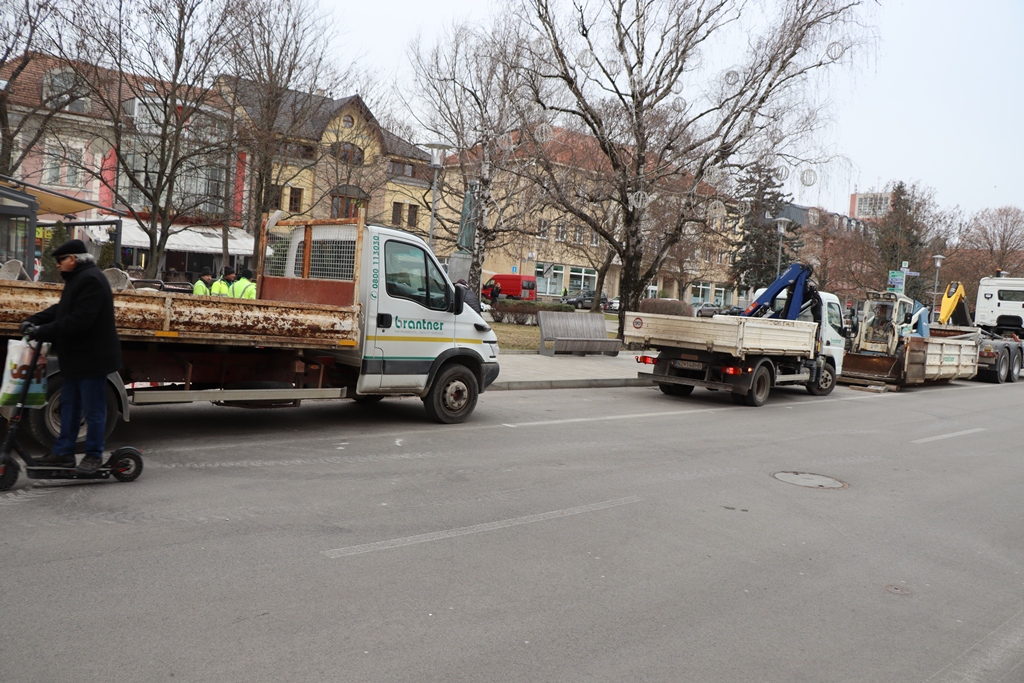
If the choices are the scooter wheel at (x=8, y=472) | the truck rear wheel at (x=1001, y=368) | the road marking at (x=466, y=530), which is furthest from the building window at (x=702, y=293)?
the scooter wheel at (x=8, y=472)

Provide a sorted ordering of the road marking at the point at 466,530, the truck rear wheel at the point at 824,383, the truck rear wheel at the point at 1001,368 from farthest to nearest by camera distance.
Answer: the truck rear wheel at the point at 1001,368, the truck rear wheel at the point at 824,383, the road marking at the point at 466,530

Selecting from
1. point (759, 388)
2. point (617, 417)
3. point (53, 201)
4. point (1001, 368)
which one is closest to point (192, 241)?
point (53, 201)

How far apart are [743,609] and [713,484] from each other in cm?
335

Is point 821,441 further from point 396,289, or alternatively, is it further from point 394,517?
point 394,517

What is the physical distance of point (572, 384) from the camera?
16.7 meters

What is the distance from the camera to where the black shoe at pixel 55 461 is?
618 cm

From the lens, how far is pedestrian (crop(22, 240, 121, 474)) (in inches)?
239

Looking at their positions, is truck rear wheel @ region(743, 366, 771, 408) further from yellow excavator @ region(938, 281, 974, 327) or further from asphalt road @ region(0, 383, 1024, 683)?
yellow excavator @ region(938, 281, 974, 327)

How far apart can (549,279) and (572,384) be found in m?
56.3

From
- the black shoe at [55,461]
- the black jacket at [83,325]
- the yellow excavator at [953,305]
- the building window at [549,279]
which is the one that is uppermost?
the building window at [549,279]

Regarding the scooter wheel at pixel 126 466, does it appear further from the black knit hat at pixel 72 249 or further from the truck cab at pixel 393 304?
the truck cab at pixel 393 304

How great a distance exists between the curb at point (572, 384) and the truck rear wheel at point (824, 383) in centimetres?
356

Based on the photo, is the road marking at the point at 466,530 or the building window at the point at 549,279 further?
the building window at the point at 549,279

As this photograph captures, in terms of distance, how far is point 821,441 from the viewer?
1133 cm
